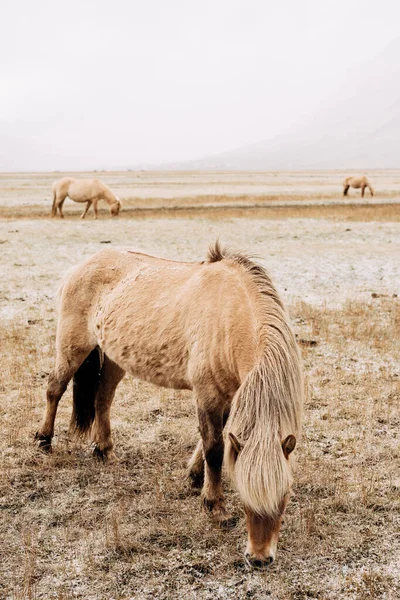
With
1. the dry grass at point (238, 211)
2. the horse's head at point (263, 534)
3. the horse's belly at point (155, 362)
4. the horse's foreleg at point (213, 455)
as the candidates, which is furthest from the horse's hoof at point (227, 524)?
the dry grass at point (238, 211)

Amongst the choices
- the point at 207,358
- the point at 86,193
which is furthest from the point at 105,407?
the point at 86,193

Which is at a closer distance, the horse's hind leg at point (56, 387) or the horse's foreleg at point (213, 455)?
the horse's foreleg at point (213, 455)

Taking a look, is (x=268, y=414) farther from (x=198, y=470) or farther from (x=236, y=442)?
(x=198, y=470)

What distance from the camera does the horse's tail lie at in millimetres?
5359

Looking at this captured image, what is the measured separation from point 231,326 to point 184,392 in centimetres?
288

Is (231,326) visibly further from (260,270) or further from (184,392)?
(184,392)

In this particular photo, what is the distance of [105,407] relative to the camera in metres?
5.42

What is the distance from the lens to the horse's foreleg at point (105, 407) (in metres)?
5.31

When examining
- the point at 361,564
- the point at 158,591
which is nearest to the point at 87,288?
the point at 158,591

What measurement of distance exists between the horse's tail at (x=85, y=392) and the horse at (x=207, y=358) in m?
0.01

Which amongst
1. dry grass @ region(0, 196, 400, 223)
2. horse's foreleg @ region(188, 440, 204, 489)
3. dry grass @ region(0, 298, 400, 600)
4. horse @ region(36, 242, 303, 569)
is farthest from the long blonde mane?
dry grass @ region(0, 196, 400, 223)

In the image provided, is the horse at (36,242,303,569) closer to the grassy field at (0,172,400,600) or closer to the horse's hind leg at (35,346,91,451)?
the horse's hind leg at (35,346,91,451)

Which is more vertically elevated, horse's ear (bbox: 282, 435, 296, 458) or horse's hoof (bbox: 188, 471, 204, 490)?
horse's ear (bbox: 282, 435, 296, 458)

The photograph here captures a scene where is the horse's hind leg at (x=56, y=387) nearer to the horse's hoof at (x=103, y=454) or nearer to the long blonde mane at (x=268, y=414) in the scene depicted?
the horse's hoof at (x=103, y=454)
